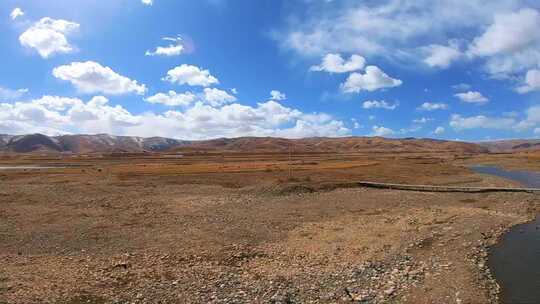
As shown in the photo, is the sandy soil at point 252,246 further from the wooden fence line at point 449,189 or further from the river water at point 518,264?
the wooden fence line at point 449,189

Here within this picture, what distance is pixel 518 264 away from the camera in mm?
21156

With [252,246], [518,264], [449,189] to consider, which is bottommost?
[518,264]

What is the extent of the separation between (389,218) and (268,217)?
31.6ft

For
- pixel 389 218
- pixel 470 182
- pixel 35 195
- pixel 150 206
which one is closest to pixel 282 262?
pixel 389 218

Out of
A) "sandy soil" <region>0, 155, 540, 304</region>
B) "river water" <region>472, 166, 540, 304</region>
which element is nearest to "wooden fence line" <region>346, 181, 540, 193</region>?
"sandy soil" <region>0, 155, 540, 304</region>

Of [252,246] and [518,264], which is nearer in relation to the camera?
[518,264]

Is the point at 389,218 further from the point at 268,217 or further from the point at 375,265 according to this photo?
the point at 375,265

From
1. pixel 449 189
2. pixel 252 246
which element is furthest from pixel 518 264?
pixel 449 189

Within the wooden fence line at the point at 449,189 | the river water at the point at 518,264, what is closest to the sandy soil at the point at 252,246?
the river water at the point at 518,264

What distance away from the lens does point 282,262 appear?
70.1 feet

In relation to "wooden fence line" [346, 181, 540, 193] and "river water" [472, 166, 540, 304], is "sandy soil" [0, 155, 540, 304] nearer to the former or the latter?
"river water" [472, 166, 540, 304]

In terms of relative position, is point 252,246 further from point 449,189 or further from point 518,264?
point 449,189

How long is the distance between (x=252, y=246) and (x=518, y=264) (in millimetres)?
14187

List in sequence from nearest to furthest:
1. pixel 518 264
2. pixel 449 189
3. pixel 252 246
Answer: pixel 518 264
pixel 252 246
pixel 449 189
